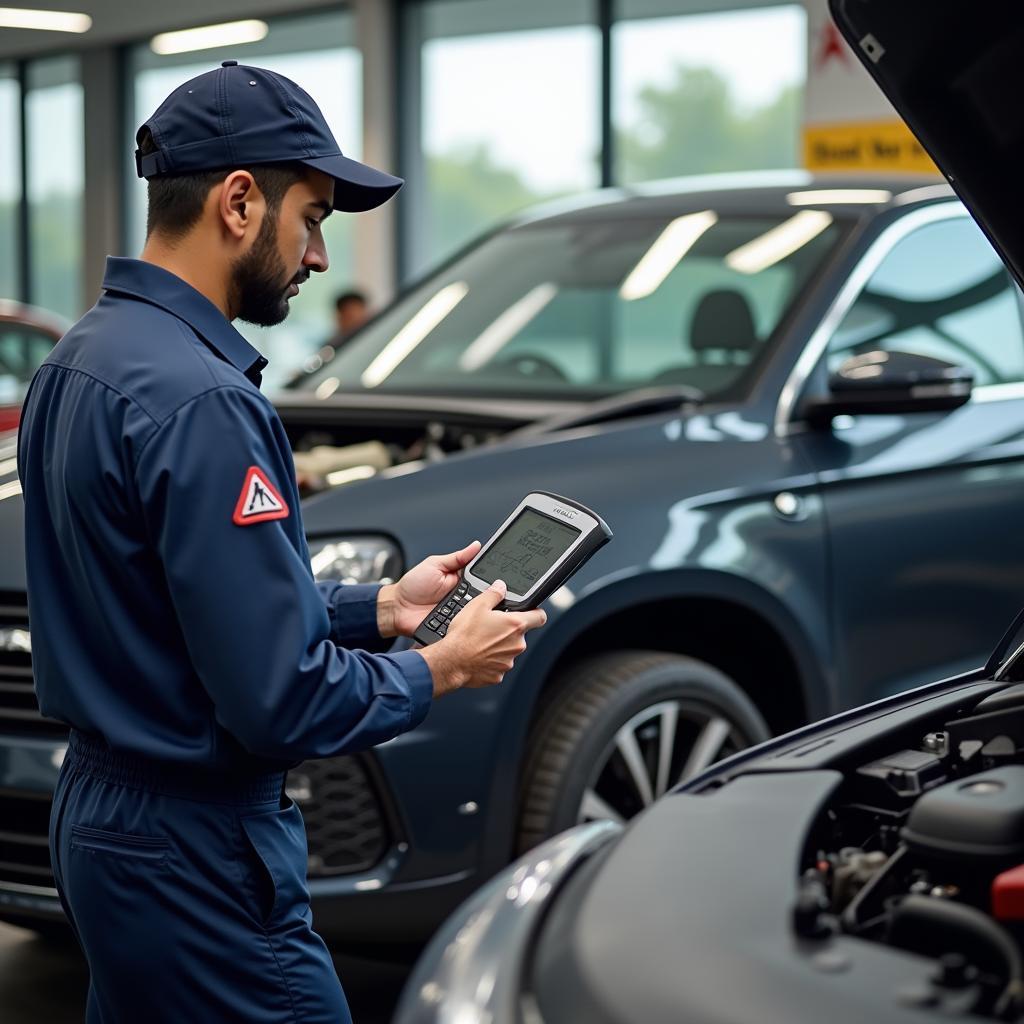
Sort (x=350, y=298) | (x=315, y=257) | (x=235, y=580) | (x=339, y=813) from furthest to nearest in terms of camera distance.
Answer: (x=350, y=298)
(x=339, y=813)
(x=315, y=257)
(x=235, y=580)

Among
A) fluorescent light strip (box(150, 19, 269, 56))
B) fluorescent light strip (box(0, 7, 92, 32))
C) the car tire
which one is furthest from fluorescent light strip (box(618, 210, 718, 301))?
fluorescent light strip (box(0, 7, 92, 32))

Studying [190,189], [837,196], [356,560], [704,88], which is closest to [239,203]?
[190,189]

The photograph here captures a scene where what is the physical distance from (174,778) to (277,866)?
0.15m

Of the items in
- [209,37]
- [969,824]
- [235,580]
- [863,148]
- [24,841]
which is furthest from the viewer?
[209,37]

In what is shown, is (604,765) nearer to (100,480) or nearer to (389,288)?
(100,480)

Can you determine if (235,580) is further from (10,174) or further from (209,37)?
(10,174)

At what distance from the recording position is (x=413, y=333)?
4281 millimetres

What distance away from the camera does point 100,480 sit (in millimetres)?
1747

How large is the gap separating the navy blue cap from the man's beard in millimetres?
76

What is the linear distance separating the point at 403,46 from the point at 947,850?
509 inches

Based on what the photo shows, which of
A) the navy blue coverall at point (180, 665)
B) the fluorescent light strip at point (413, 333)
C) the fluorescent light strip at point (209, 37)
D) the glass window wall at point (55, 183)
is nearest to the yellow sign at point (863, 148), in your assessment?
the fluorescent light strip at point (413, 333)

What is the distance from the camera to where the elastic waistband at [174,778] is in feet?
5.98

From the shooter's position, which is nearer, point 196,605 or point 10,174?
point 196,605

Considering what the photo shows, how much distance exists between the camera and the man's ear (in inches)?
71.9
